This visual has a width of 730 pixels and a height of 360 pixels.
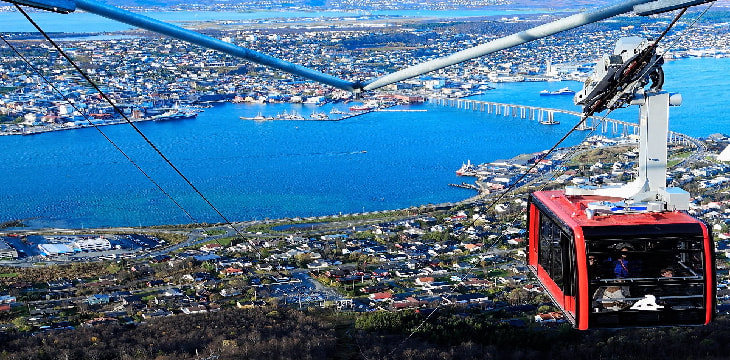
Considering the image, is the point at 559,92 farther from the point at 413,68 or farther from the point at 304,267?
the point at 413,68

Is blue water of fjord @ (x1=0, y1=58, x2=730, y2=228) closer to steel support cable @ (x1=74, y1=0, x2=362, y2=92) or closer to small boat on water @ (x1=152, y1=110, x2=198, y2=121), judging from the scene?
small boat on water @ (x1=152, y1=110, x2=198, y2=121)

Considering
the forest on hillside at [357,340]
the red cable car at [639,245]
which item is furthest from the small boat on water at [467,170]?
the red cable car at [639,245]

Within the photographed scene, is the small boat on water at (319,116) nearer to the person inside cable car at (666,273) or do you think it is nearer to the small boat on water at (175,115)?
the small boat on water at (175,115)

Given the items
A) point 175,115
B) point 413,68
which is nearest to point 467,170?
point 175,115

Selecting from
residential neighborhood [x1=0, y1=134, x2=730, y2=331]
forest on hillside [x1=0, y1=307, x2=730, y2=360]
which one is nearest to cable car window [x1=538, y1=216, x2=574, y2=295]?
forest on hillside [x1=0, y1=307, x2=730, y2=360]

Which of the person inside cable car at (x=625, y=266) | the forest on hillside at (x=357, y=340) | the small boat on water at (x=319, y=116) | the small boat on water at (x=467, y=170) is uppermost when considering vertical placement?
the person inside cable car at (x=625, y=266)

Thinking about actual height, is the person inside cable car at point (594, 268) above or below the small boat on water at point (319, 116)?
above
